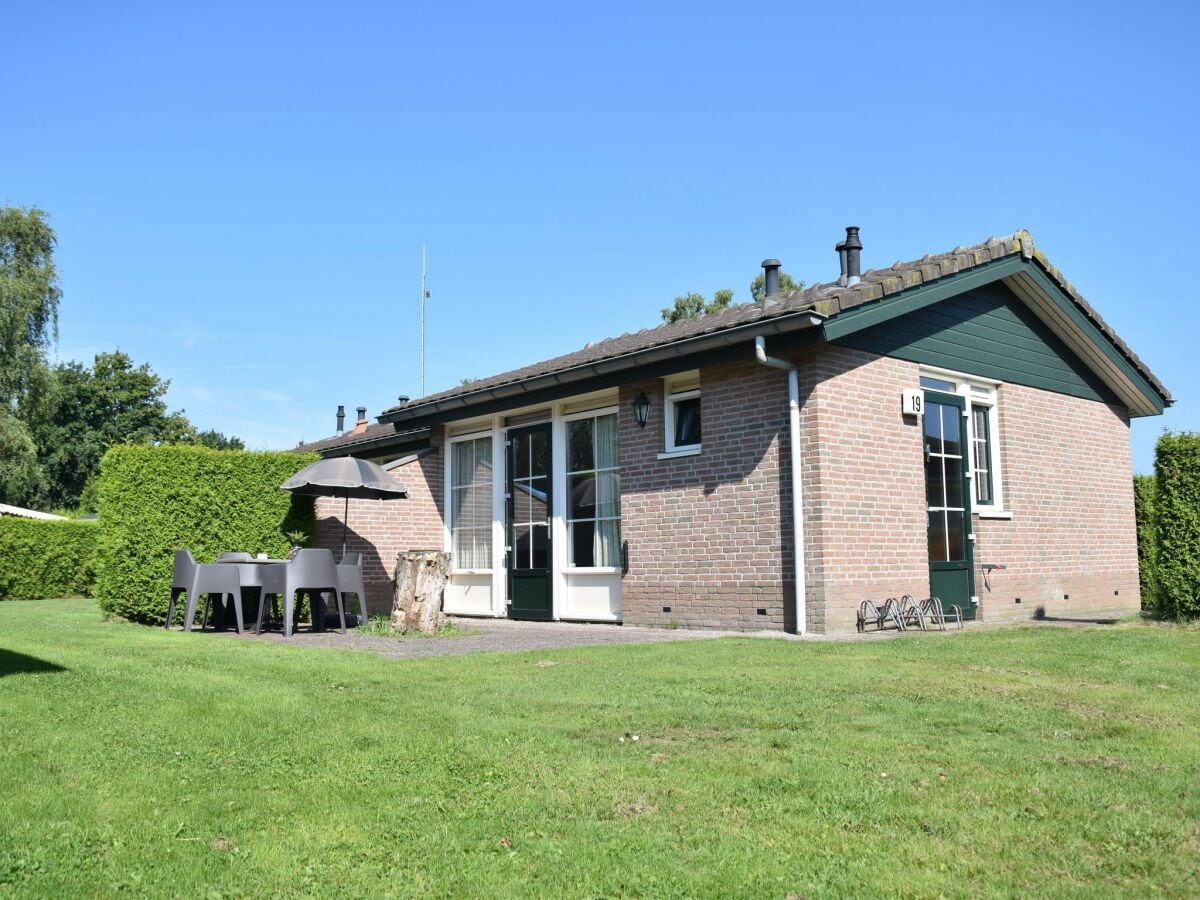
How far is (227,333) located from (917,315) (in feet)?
83.0

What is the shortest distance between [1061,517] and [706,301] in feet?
72.0

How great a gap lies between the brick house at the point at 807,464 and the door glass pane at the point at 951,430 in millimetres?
25

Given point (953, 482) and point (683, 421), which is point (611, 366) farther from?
point (953, 482)

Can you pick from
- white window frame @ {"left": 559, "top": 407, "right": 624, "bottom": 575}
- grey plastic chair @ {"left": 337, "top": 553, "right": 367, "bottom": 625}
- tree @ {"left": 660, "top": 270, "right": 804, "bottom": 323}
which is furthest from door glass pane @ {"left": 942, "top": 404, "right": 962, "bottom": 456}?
tree @ {"left": 660, "top": 270, "right": 804, "bottom": 323}

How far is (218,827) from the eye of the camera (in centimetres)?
334

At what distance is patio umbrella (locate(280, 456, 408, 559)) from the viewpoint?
1191cm

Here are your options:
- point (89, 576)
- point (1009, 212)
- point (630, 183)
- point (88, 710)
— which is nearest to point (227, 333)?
point (89, 576)

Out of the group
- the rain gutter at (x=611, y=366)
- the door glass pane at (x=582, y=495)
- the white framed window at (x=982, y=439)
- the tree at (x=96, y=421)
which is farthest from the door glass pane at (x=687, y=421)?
the tree at (x=96, y=421)

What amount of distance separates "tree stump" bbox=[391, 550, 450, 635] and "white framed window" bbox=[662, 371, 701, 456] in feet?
9.94

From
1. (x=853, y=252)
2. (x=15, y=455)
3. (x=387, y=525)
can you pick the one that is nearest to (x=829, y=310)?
(x=853, y=252)

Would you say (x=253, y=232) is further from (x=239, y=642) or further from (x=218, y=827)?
(x=218, y=827)

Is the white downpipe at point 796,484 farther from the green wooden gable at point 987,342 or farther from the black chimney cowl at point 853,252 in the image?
the black chimney cowl at point 853,252

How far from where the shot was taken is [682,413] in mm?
11492

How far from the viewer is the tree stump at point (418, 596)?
397 inches
